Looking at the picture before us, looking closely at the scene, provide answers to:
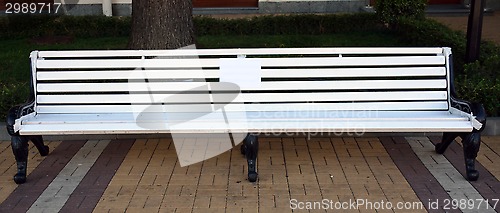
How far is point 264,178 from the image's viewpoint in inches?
179

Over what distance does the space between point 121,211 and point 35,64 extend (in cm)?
161

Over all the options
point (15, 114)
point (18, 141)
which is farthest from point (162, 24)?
point (18, 141)

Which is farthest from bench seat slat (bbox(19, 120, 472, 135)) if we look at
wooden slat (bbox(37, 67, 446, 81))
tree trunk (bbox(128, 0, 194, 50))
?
tree trunk (bbox(128, 0, 194, 50))

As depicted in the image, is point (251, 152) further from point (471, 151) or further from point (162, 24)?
point (162, 24)

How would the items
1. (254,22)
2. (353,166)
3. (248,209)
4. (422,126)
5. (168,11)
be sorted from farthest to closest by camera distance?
(254,22), (168,11), (353,166), (422,126), (248,209)

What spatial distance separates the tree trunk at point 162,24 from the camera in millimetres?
6113

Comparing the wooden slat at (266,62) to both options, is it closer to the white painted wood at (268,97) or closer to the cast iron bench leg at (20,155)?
the white painted wood at (268,97)

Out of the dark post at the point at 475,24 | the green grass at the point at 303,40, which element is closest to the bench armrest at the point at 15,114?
the green grass at the point at 303,40

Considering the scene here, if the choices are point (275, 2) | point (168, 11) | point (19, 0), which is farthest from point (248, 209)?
point (19, 0)

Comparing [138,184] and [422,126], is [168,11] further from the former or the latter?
[422,126]

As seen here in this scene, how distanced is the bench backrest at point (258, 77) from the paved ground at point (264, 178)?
47 cm

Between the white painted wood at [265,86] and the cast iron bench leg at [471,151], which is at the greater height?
the white painted wood at [265,86]

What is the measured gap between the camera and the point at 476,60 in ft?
20.4

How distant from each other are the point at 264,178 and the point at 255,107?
61 centimetres
